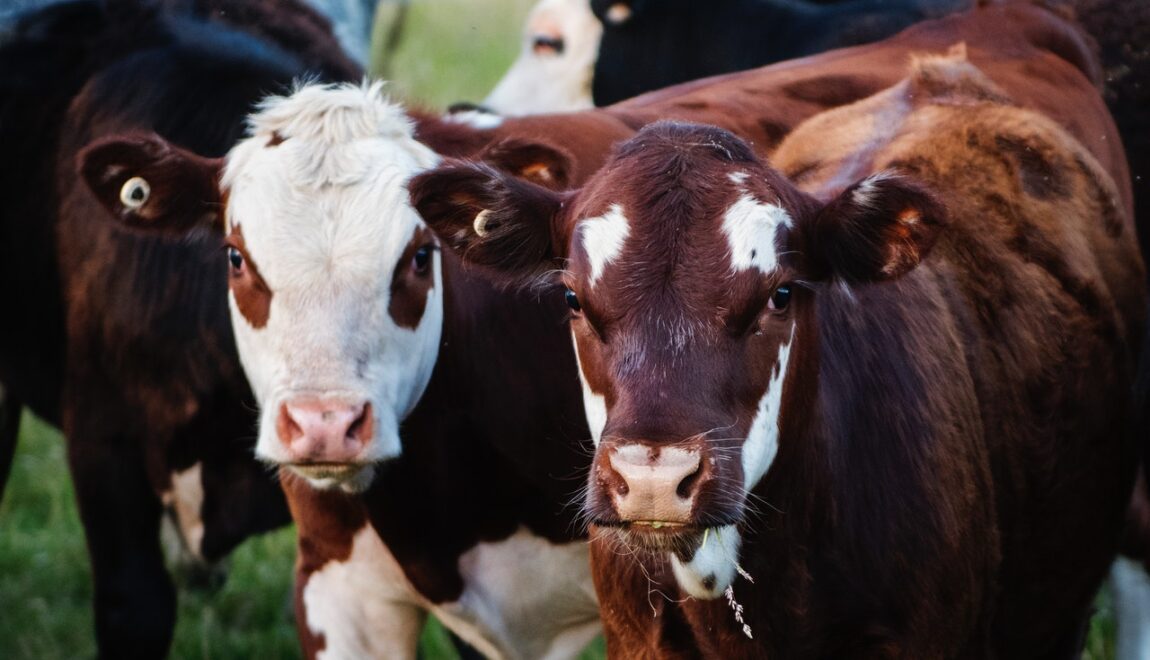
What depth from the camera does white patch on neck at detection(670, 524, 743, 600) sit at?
3.37 m

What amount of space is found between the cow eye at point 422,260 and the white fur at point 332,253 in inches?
2.1

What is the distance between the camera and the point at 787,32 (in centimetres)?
723

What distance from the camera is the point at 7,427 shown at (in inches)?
279

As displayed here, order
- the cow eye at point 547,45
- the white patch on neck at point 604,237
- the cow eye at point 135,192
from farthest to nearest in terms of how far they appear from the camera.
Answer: the cow eye at point 547,45 → the cow eye at point 135,192 → the white patch on neck at point 604,237

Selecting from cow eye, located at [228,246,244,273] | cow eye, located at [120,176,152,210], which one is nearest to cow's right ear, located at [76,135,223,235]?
cow eye, located at [120,176,152,210]

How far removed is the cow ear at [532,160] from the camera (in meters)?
4.55

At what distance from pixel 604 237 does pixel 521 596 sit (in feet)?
5.44

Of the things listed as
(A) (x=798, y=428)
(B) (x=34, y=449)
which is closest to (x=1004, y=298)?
(A) (x=798, y=428)

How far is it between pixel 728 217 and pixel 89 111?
3276 mm

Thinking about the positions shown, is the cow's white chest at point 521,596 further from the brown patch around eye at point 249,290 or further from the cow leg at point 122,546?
the cow leg at point 122,546

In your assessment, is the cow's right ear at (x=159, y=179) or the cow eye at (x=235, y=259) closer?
the cow eye at (x=235, y=259)

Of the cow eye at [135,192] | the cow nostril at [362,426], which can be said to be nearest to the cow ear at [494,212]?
the cow nostril at [362,426]

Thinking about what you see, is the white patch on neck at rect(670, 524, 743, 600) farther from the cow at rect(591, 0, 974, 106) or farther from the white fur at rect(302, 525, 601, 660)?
the cow at rect(591, 0, 974, 106)

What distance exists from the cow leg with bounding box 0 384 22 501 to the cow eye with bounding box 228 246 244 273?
2.91m
